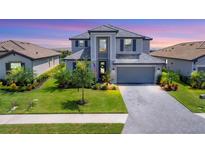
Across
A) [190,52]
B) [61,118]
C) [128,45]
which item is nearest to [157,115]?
[61,118]

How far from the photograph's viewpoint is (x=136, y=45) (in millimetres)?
25344

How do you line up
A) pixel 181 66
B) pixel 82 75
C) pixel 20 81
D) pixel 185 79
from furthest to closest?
pixel 181 66 → pixel 185 79 → pixel 20 81 → pixel 82 75

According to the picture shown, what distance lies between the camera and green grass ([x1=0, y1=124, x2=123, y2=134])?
35.5 feet

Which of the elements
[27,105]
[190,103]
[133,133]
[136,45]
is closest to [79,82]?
[27,105]

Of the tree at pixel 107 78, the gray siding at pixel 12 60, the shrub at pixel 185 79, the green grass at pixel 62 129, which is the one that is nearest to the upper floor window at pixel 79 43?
the gray siding at pixel 12 60

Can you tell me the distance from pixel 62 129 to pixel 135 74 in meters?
13.8

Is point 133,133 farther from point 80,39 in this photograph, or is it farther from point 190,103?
A: point 80,39

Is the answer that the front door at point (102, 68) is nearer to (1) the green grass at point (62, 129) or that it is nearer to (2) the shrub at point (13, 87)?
(2) the shrub at point (13, 87)

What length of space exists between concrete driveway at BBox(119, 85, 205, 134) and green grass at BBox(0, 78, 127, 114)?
3.50 feet

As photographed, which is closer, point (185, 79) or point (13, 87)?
point (13, 87)

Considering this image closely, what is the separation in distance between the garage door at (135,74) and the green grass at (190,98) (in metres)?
3.62

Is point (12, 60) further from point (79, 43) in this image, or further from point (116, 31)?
point (116, 31)

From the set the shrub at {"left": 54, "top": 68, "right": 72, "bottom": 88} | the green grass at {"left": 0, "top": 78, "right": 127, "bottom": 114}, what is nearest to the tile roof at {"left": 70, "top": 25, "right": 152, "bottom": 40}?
the shrub at {"left": 54, "top": 68, "right": 72, "bottom": 88}

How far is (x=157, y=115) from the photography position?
13.3m
